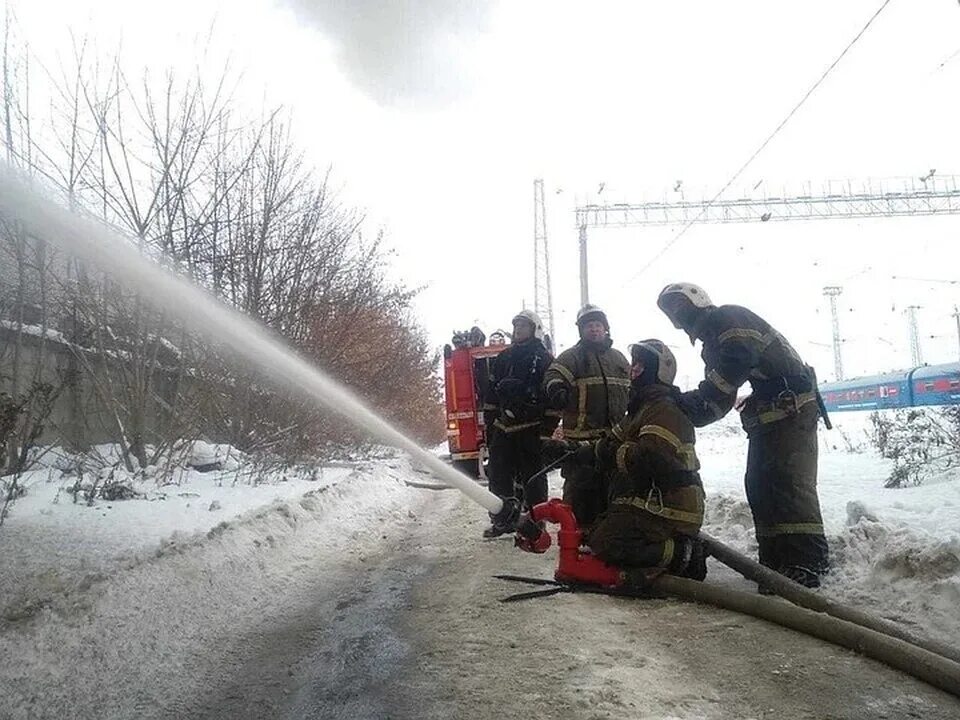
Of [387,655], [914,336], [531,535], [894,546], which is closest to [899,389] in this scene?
[894,546]

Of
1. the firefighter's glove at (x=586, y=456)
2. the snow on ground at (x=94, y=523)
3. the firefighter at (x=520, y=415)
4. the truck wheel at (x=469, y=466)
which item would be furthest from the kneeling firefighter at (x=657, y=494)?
the truck wheel at (x=469, y=466)

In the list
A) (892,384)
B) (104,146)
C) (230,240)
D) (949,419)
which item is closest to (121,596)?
(104,146)

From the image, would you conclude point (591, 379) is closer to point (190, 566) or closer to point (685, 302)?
point (685, 302)

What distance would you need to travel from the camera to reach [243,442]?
8898 millimetres

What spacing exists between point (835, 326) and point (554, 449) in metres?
52.9

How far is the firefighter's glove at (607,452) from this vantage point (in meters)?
4.42

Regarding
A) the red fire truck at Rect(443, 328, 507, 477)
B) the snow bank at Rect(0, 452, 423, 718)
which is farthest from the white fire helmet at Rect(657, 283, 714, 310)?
the red fire truck at Rect(443, 328, 507, 477)

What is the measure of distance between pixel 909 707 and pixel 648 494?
67.8 inches

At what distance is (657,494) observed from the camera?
13.0 ft

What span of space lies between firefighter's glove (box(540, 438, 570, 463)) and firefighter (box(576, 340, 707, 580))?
3.32 feet

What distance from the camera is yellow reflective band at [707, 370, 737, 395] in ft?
13.1

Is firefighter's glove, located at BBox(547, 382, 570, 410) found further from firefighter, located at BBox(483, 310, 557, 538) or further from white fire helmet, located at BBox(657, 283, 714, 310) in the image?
white fire helmet, located at BBox(657, 283, 714, 310)

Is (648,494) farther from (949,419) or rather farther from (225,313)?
(225,313)

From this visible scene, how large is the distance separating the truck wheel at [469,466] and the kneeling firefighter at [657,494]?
7971 mm
